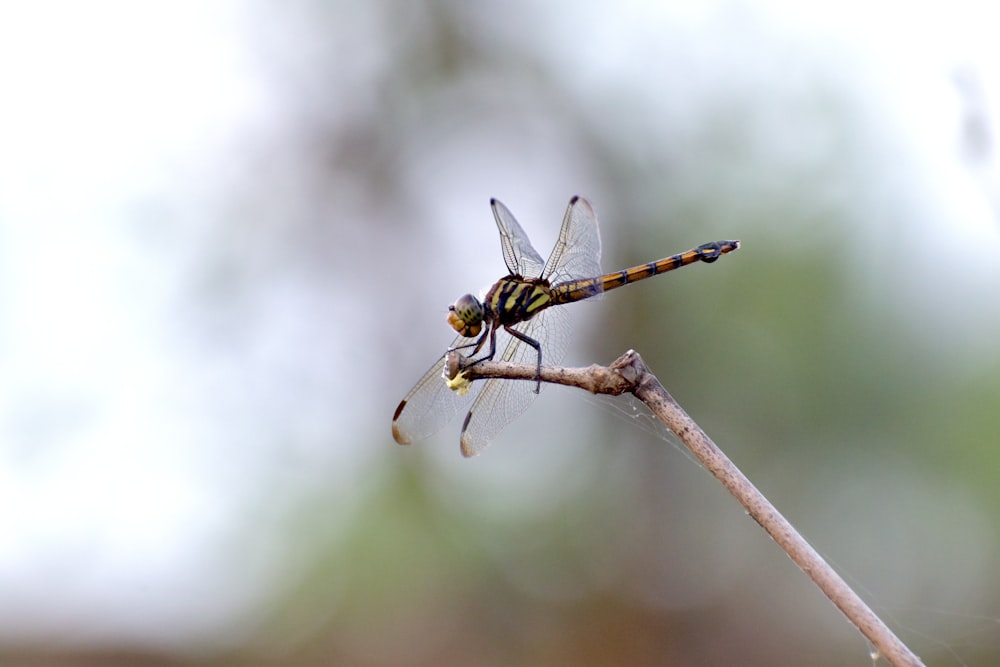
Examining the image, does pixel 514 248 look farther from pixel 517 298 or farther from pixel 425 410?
pixel 425 410

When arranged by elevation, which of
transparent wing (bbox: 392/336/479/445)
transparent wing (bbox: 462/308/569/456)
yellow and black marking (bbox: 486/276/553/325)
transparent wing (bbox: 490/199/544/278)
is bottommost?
transparent wing (bbox: 462/308/569/456)

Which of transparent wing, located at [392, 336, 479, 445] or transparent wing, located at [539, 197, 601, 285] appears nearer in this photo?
transparent wing, located at [392, 336, 479, 445]

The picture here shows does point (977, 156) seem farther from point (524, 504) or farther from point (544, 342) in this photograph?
point (524, 504)

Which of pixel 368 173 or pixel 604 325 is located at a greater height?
pixel 368 173

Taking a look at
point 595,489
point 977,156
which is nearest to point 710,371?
point 595,489

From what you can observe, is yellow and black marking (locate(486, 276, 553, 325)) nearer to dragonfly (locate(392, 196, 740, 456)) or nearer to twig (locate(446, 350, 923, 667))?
dragonfly (locate(392, 196, 740, 456))

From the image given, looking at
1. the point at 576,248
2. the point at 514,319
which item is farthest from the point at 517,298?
the point at 576,248

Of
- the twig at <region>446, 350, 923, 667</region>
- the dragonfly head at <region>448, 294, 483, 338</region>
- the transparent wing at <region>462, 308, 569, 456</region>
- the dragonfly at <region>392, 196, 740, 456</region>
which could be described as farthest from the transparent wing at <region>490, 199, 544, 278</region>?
the twig at <region>446, 350, 923, 667</region>
